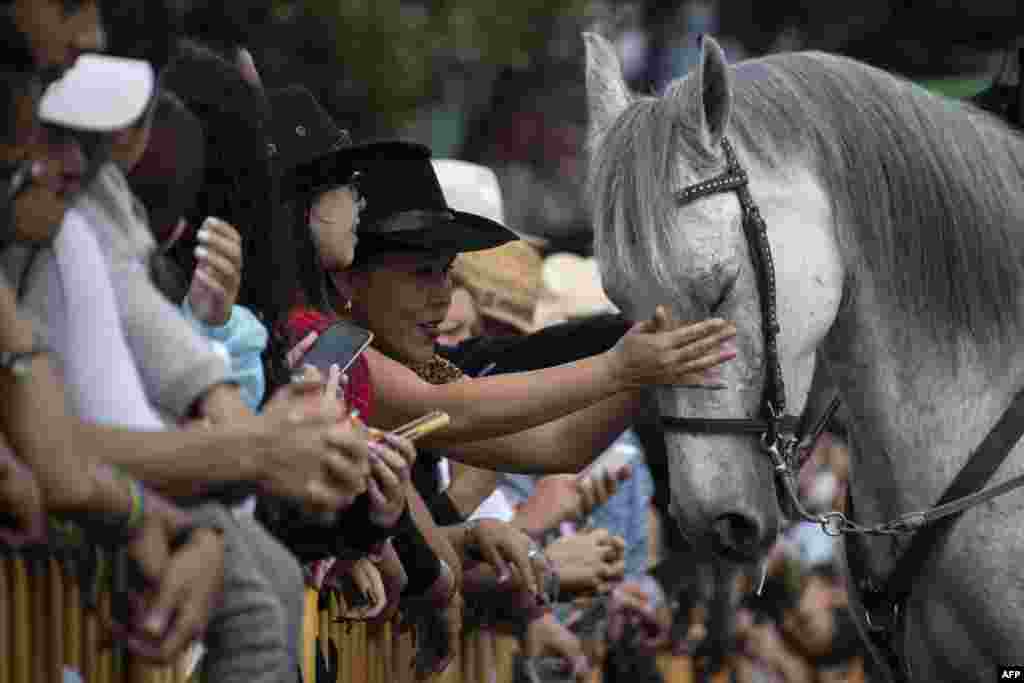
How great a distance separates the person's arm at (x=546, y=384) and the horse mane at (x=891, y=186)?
9.9 inches

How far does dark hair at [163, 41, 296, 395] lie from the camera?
4160mm

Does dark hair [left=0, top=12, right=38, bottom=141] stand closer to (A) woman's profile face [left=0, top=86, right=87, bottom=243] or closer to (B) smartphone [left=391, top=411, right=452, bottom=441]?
(A) woman's profile face [left=0, top=86, right=87, bottom=243]

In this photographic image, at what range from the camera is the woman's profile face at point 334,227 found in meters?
4.77

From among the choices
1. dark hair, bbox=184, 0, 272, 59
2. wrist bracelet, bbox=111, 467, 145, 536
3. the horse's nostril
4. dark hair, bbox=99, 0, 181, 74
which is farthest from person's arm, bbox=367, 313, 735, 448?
dark hair, bbox=184, 0, 272, 59

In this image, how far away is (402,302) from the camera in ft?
17.2

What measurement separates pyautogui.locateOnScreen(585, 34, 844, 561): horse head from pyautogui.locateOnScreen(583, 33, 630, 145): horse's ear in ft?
0.82

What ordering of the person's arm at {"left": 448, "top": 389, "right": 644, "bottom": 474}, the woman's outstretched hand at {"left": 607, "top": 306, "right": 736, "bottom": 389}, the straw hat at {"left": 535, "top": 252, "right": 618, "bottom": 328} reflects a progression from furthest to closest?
the straw hat at {"left": 535, "top": 252, "right": 618, "bottom": 328}
the person's arm at {"left": 448, "top": 389, "right": 644, "bottom": 474}
the woman's outstretched hand at {"left": 607, "top": 306, "right": 736, "bottom": 389}

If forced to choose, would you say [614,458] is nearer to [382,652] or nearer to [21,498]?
[382,652]

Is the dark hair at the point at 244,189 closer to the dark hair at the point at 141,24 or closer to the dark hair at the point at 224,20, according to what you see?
the dark hair at the point at 141,24

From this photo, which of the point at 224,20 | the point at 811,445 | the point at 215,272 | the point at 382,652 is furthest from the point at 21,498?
the point at 224,20

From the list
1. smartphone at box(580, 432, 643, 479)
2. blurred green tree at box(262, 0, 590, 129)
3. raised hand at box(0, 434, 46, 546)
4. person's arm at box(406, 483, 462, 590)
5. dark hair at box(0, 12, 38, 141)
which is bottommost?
blurred green tree at box(262, 0, 590, 129)

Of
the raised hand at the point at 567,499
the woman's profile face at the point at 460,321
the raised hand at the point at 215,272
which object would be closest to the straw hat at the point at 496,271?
the woman's profile face at the point at 460,321

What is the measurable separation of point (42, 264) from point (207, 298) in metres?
0.65

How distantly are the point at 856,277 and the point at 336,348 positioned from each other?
1309 mm
